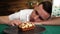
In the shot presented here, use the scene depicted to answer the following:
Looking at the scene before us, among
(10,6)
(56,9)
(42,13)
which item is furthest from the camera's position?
(10,6)

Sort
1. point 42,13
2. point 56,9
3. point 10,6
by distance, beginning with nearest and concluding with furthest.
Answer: point 42,13 → point 56,9 → point 10,6

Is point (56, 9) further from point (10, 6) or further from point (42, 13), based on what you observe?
point (10, 6)

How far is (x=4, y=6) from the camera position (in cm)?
303

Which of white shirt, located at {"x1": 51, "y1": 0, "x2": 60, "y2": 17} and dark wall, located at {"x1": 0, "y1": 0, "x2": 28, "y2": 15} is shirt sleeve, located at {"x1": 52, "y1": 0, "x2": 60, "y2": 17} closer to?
white shirt, located at {"x1": 51, "y1": 0, "x2": 60, "y2": 17}

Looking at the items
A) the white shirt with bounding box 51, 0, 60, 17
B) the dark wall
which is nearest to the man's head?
the white shirt with bounding box 51, 0, 60, 17

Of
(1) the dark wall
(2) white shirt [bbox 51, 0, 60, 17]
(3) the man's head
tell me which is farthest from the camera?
(1) the dark wall

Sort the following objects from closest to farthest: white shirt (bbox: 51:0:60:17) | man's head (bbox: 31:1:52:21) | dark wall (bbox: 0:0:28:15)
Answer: man's head (bbox: 31:1:52:21) < white shirt (bbox: 51:0:60:17) < dark wall (bbox: 0:0:28:15)

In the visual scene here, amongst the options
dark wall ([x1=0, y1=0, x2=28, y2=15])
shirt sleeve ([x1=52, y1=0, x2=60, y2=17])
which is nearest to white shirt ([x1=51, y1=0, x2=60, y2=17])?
shirt sleeve ([x1=52, y1=0, x2=60, y2=17])

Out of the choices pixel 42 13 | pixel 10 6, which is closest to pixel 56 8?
pixel 42 13

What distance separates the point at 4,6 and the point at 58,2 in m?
1.44

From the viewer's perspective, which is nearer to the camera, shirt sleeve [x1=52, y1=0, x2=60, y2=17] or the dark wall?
shirt sleeve [x1=52, y1=0, x2=60, y2=17]

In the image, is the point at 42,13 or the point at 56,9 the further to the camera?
the point at 56,9

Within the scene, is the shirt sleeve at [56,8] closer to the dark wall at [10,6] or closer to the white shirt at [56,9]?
the white shirt at [56,9]

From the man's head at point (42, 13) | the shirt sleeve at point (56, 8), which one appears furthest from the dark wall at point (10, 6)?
the man's head at point (42, 13)
